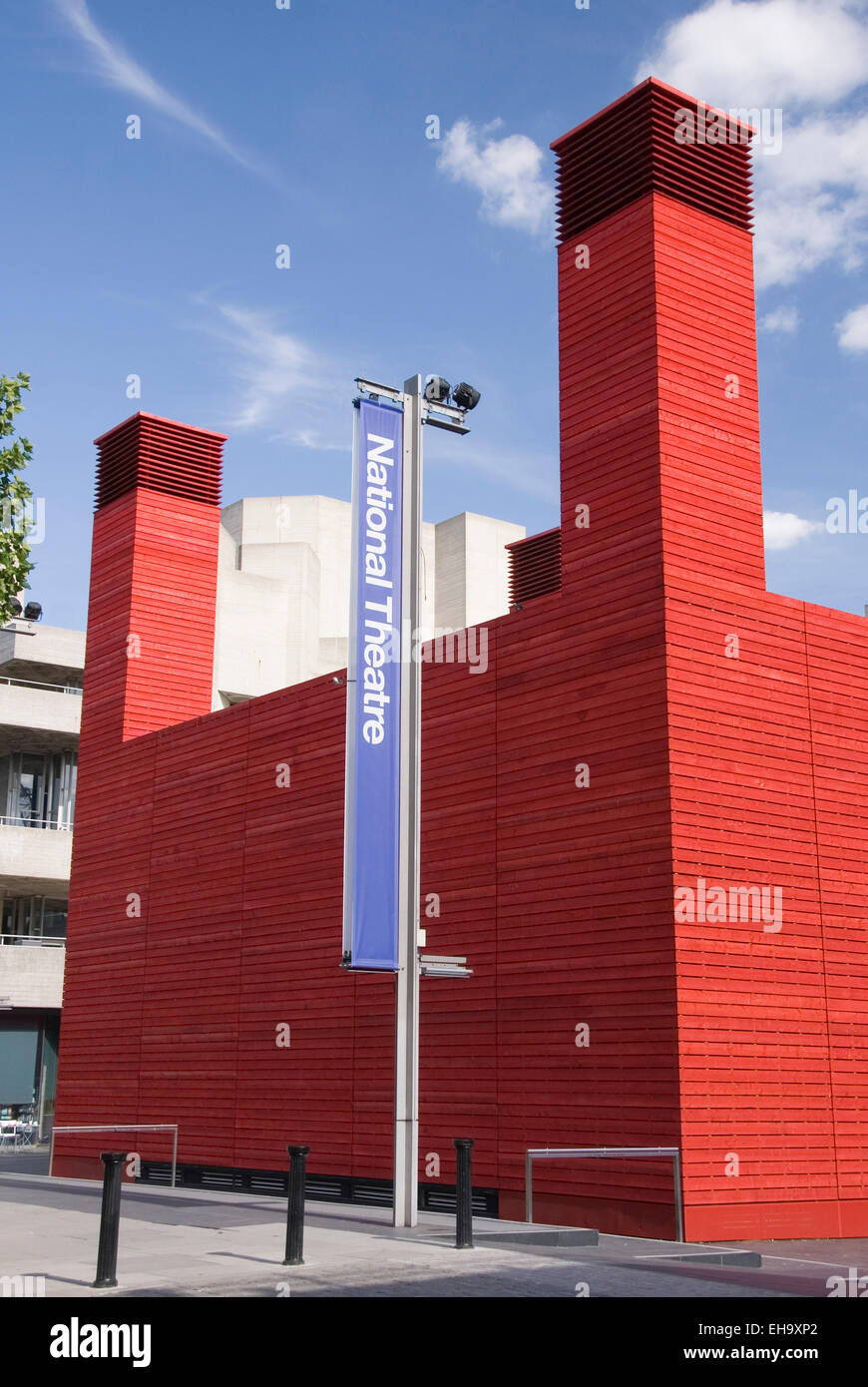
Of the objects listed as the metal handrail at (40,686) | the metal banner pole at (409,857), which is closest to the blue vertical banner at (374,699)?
the metal banner pole at (409,857)

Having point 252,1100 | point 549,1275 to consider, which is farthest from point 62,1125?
point 549,1275

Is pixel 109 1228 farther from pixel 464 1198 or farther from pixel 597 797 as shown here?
pixel 597 797

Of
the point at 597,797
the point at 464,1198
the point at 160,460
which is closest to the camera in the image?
the point at 464,1198

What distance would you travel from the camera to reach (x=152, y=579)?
24.8m

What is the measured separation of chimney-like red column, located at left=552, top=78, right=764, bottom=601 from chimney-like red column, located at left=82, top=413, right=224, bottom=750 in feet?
35.6

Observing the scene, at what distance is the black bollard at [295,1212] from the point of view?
32.0ft

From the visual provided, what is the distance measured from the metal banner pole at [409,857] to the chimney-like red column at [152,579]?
38.2 ft

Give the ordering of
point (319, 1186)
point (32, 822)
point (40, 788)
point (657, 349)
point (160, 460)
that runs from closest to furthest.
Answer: point (657, 349), point (319, 1186), point (160, 460), point (32, 822), point (40, 788)

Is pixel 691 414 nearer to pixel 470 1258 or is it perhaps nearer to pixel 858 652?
pixel 858 652

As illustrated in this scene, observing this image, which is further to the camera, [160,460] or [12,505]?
[160,460]

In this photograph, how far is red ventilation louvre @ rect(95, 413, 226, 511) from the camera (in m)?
25.2

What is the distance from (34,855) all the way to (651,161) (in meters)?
28.3

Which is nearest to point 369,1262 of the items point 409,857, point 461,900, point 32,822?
point 409,857

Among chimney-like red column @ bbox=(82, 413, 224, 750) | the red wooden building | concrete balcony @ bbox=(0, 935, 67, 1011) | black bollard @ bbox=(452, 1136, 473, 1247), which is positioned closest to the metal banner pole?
black bollard @ bbox=(452, 1136, 473, 1247)
